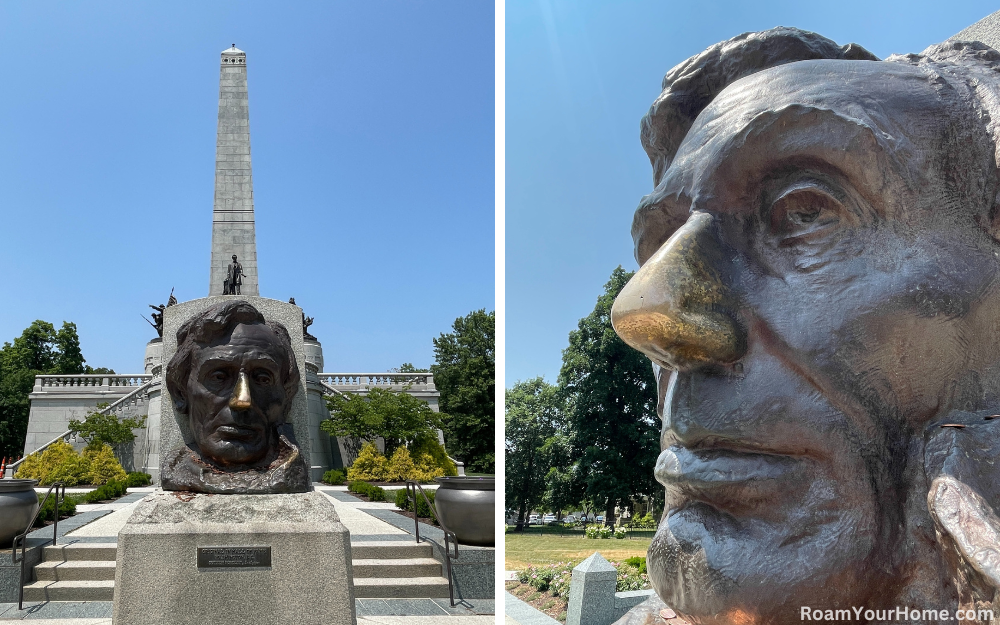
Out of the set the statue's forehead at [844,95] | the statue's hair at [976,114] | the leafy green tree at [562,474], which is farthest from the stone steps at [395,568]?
the leafy green tree at [562,474]

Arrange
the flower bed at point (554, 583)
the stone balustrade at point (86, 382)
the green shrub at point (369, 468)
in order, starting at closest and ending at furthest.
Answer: the flower bed at point (554, 583) → the green shrub at point (369, 468) → the stone balustrade at point (86, 382)

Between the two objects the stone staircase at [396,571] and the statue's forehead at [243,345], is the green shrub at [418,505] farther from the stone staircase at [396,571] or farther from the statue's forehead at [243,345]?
the statue's forehead at [243,345]

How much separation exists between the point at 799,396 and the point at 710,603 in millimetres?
425

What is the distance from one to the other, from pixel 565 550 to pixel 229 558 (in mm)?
13682

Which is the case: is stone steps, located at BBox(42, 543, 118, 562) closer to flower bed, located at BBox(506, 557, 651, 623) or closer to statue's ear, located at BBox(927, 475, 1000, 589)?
flower bed, located at BBox(506, 557, 651, 623)

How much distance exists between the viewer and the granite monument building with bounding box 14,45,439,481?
6.58 metres

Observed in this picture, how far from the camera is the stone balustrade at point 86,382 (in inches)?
1384

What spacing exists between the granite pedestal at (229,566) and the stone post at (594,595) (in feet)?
12.9

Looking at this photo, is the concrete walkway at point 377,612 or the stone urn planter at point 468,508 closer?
the concrete walkway at point 377,612

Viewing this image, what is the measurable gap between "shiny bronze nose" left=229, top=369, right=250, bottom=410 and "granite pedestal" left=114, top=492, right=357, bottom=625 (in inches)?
30.0

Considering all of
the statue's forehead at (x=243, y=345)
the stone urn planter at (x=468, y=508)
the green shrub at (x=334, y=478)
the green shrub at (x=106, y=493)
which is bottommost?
the green shrub at (x=334, y=478)

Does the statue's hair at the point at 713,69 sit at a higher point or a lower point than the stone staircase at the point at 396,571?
higher

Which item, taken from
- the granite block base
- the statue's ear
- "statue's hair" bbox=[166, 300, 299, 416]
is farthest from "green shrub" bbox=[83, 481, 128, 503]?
the statue's ear

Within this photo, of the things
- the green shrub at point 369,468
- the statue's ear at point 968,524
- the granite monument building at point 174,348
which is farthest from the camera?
the green shrub at point 369,468
